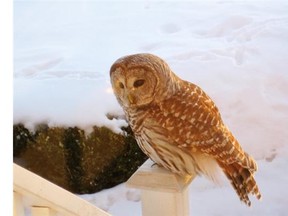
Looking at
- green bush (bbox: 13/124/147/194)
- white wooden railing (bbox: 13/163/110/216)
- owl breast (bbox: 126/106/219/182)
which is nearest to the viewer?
white wooden railing (bbox: 13/163/110/216)

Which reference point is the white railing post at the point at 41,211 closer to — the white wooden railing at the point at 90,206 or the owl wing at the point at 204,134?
the white wooden railing at the point at 90,206

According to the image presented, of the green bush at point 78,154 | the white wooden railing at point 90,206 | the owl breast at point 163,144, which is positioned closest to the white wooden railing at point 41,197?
the white wooden railing at point 90,206

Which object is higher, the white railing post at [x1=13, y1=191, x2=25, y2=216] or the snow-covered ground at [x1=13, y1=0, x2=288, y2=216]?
the white railing post at [x1=13, y1=191, x2=25, y2=216]

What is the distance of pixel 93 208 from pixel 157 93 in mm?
165

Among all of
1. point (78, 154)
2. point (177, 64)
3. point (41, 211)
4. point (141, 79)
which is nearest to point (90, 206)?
point (41, 211)

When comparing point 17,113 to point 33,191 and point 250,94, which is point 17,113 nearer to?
point 250,94

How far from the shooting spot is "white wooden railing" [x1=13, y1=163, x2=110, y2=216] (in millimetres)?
629

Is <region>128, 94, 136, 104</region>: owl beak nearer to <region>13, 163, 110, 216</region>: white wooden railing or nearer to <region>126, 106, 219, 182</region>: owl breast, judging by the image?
<region>126, 106, 219, 182</region>: owl breast

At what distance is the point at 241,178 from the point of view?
0.78 m

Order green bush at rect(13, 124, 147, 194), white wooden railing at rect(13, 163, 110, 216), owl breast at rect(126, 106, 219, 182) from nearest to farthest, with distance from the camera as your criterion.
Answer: white wooden railing at rect(13, 163, 110, 216)
owl breast at rect(126, 106, 219, 182)
green bush at rect(13, 124, 147, 194)

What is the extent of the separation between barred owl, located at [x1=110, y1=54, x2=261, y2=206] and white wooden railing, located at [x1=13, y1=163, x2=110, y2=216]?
132mm

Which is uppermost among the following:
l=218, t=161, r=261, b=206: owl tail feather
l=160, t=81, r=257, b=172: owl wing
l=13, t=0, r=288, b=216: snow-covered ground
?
l=160, t=81, r=257, b=172: owl wing

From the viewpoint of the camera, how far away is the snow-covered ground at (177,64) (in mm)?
1531

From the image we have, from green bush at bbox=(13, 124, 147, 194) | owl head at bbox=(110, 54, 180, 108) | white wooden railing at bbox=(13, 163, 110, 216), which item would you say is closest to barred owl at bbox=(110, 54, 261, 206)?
owl head at bbox=(110, 54, 180, 108)
